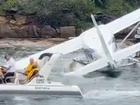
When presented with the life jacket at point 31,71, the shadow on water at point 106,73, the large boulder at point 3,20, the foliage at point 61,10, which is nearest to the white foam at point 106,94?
the life jacket at point 31,71

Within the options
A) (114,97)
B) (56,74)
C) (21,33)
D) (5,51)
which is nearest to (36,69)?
(114,97)

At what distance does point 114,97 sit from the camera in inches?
1257

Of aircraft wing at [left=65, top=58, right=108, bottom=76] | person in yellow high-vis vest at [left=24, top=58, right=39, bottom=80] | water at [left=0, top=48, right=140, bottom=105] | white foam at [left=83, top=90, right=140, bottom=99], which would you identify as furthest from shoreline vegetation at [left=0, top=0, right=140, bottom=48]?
person in yellow high-vis vest at [left=24, top=58, right=39, bottom=80]

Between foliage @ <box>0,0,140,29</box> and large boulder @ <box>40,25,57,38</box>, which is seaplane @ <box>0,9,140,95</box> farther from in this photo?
foliage @ <box>0,0,140,29</box>

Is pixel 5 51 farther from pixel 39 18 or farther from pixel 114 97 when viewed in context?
pixel 114 97

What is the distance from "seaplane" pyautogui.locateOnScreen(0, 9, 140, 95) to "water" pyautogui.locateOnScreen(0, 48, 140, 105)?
303 mm

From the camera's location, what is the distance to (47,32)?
63.3 metres

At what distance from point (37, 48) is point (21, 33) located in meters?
5.82

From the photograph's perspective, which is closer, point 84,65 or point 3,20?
point 84,65

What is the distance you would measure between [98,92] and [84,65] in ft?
24.8

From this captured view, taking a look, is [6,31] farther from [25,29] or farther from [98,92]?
[98,92]

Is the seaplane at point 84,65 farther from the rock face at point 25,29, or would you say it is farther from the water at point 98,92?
the rock face at point 25,29

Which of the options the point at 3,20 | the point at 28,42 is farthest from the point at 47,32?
the point at 3,20

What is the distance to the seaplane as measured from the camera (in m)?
30.9
